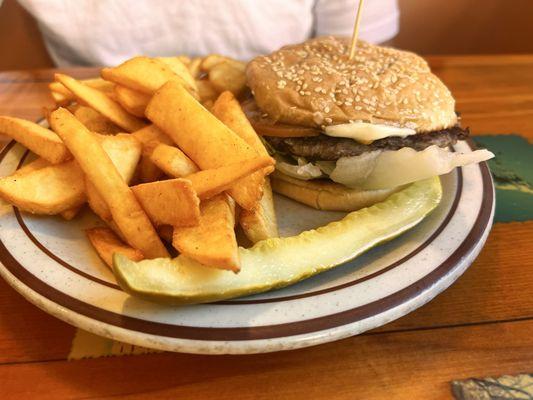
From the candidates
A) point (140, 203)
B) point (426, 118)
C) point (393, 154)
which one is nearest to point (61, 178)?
point (140, 203)

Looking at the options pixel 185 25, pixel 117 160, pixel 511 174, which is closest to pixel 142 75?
pixel 117 160

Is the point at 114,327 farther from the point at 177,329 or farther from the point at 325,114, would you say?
the point at 325,114

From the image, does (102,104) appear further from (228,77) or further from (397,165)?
(397,165)

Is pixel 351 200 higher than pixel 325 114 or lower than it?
lower

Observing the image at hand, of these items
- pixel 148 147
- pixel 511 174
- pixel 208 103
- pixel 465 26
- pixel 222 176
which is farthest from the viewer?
pixel 465 26

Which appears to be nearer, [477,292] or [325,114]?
[477,292]
